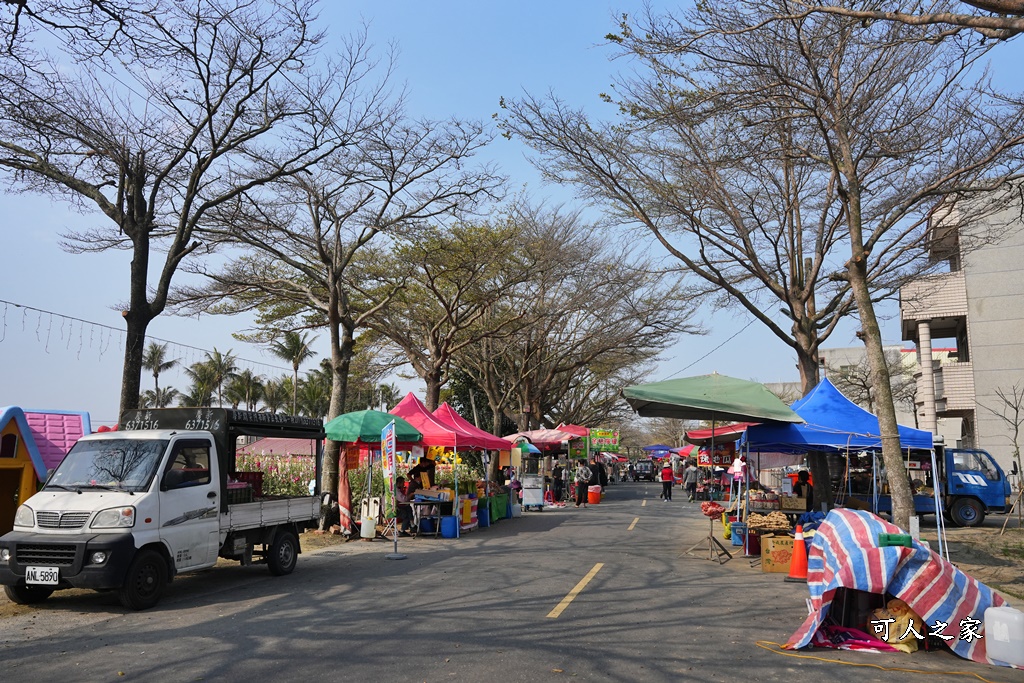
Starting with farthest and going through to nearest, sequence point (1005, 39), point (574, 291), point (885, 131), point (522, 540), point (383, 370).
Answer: point (383, 370) → point (574, 291) → point (522, 540) → point (885, 131) → point (1005, 39)

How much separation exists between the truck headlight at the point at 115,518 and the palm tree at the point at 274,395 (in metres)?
56.3

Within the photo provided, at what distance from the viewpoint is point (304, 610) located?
8.72 metres

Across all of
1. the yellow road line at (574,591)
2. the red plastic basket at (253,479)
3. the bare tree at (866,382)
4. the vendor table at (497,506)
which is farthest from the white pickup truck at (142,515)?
the bare tree at (866,382)

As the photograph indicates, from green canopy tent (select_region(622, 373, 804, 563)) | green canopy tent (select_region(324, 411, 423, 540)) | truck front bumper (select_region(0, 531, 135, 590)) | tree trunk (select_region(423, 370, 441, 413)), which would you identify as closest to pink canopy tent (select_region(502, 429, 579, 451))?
tree trunk (select_region(423, 370, 441, 413))

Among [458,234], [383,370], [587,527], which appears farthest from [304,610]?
[383,370]

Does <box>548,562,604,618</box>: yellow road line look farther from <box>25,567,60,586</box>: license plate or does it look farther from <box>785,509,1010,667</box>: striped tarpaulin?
<box>25,567,60,586</box>: license plate

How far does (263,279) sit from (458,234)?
18.8 feet

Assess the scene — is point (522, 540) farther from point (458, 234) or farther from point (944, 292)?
point (944, 292)

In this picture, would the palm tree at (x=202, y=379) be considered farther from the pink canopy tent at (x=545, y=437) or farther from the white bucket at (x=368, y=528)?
the white bucket at (x=368, y=528)

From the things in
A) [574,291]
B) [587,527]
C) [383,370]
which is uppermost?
[574,291]

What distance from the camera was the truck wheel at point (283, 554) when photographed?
37.5 ft

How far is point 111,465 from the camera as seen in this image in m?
9.61

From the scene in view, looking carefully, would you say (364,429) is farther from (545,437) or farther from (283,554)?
(545,437)

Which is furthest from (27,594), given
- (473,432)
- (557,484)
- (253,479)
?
(557,484)
